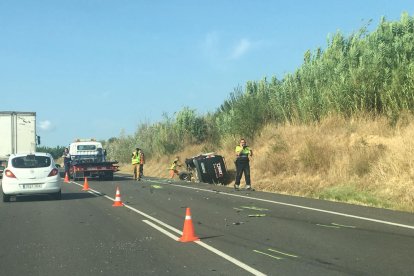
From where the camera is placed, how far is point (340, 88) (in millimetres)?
24000

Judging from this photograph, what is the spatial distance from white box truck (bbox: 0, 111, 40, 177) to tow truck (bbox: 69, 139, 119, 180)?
2858 millimetres

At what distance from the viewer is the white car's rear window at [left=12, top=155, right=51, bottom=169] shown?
1831cm

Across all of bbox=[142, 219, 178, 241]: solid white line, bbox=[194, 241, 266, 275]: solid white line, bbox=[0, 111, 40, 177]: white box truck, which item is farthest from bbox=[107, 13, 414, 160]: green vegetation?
bbox=[0, 111, 40, 177]: white box truck

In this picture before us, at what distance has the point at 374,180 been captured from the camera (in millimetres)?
16969

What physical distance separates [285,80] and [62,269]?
23.5m

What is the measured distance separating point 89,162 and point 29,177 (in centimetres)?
1443

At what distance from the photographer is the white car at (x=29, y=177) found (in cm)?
1789

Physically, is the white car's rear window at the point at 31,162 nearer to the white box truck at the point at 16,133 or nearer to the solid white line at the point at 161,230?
the solid white line at the point at 161,230

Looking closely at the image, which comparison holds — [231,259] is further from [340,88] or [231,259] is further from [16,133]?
[16,133]

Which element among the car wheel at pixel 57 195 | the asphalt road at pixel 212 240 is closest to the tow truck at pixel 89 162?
the car wheel at pixel 57 195

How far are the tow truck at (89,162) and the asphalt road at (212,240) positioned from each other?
51.5ft

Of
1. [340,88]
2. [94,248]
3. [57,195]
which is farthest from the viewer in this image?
[340,88]

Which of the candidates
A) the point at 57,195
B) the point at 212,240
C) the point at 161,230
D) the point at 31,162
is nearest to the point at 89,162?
the point at 57,195

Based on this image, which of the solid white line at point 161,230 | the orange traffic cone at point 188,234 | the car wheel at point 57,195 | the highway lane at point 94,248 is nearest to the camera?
the highway lane at point 94,248
